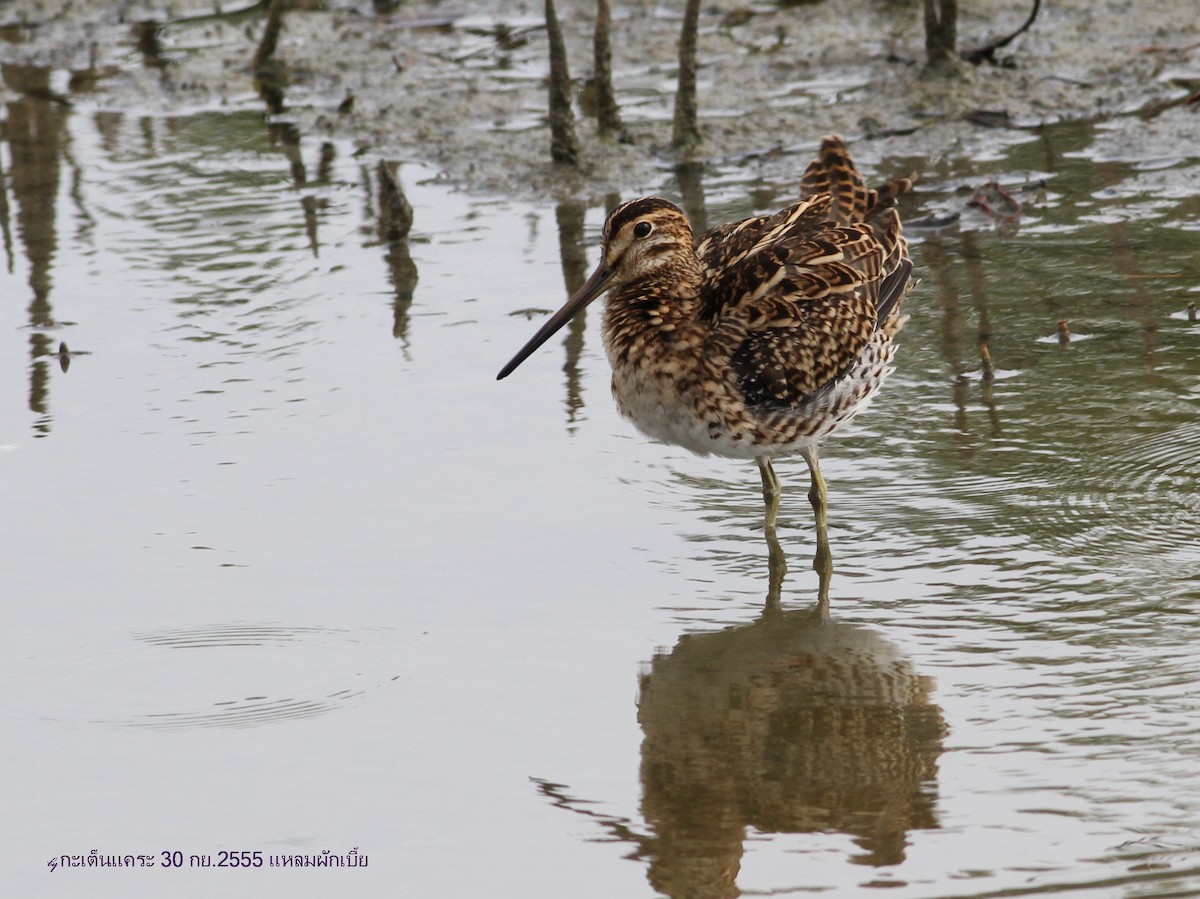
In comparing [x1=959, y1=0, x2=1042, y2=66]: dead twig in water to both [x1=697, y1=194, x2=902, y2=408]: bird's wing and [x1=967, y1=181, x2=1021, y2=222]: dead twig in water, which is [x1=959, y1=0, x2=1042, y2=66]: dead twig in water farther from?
[x1=697, y1=194, x2=902, y2=408]: bird's wing

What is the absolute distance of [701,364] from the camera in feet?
19.4

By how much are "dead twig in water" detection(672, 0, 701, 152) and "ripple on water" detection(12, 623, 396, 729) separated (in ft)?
17.1

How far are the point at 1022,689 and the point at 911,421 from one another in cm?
205

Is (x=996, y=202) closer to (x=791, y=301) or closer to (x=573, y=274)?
(x=573, y=274)

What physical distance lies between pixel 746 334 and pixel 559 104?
3998 millimetres

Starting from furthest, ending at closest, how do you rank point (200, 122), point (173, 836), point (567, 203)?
point (200, 122) < point (567, 203) < point (173, 836)

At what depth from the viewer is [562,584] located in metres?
5.74

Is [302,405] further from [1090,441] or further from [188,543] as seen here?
[1090,441]

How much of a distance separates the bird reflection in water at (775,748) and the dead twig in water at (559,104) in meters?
4.74

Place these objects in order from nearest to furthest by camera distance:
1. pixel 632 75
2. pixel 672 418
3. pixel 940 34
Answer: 1. pixel 672 418
2. pixel 940 34
3. pixel 632 75

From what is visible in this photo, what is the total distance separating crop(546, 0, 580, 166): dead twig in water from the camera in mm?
9547

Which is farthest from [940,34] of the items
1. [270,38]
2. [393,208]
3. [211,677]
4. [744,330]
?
[211,677]

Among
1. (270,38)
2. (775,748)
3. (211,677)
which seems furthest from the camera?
(270,38)

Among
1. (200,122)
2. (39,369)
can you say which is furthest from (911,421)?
(200,122)
